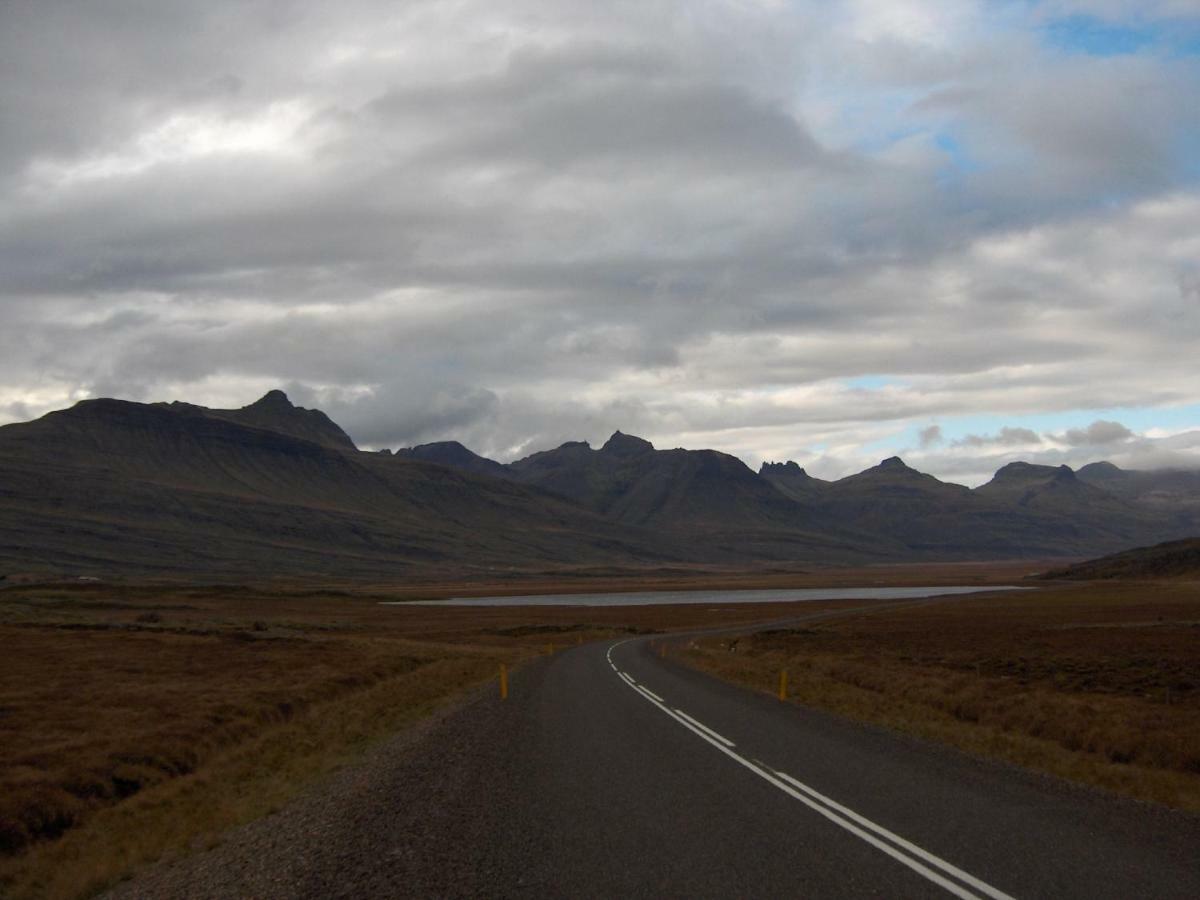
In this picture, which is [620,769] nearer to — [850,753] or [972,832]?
[850,753]

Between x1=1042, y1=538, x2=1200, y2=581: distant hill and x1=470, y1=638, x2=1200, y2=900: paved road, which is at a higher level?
x1=470, y1=638, x2=1200, y2=900: paved road

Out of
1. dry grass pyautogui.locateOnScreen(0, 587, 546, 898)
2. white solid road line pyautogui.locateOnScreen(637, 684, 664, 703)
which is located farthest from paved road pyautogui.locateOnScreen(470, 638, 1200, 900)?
white solid road line pyautogui.locateOnScreen(637, 684, 664, 703)

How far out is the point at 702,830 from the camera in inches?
450

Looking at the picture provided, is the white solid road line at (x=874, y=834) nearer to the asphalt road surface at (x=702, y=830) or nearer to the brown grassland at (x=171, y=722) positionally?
the asphalt road surface at (x=702, y=830)

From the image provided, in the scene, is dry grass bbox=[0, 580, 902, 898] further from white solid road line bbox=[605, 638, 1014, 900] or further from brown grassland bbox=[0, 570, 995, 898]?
white solid road line bbox=[605, 638, 1014, 900]

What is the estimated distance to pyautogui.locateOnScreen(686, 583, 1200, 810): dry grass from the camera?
18066 mm

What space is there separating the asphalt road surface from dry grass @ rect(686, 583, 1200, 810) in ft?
7.89

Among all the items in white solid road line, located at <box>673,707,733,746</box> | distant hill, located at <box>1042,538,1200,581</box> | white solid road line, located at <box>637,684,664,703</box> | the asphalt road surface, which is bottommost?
distant hill, located at <box>1042,538,1200,581</box>

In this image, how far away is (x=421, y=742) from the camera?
20938 millimetres

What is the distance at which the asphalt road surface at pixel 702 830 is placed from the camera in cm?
945

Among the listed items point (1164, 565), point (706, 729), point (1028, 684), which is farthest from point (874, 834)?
point (1164, 565)

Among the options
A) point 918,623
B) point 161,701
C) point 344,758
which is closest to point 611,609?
point 918,623

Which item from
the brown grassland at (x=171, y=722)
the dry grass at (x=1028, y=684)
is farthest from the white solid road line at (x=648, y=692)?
the brown grassland at (x=171, y=722)

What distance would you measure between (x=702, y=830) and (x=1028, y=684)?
26932 mm
